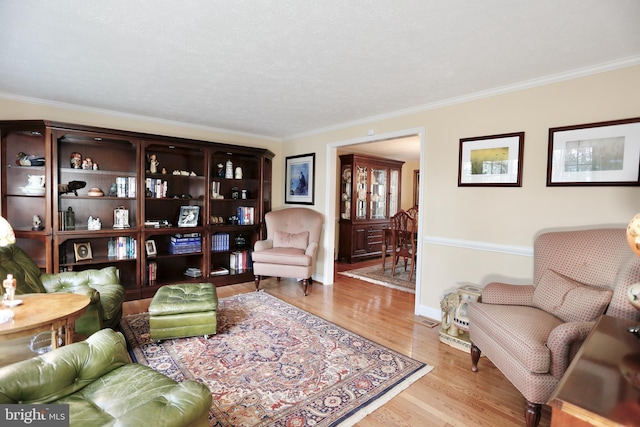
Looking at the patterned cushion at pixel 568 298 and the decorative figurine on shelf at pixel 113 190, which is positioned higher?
the decorative figurine on shelf at pixel 113 190

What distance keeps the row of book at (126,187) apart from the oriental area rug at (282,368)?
154 centimetres

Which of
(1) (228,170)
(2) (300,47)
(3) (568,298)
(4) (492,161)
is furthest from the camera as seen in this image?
(1) (228,170)

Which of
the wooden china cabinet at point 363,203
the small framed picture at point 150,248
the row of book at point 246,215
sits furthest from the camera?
the wooden china cabinet at point 363,203

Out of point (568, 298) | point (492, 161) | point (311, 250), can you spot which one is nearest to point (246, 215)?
point (311, 250)

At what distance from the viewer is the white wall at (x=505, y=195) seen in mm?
2359

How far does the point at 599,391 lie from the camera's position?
2.79 feet

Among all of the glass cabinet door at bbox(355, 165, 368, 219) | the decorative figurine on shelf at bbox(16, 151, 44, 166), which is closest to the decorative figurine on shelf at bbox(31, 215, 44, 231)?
the decorative figurine on shelf at bbox(16, 151, 44, 166)

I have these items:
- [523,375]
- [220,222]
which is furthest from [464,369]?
[220,222]

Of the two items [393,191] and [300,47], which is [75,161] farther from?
[393,191]

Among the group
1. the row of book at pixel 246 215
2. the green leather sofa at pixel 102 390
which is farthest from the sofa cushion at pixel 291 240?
the green leather sofa at pixel 102 390

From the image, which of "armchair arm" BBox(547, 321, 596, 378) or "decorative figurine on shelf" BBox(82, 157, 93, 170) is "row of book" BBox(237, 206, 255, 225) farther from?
"armchair arm" BBox(547, 321, 596, 378)

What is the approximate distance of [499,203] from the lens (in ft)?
9.56

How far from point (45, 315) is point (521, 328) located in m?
2.87

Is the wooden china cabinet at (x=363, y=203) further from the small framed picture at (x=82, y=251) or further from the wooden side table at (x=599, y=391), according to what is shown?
the wooden side table at (x=599, y=391)
